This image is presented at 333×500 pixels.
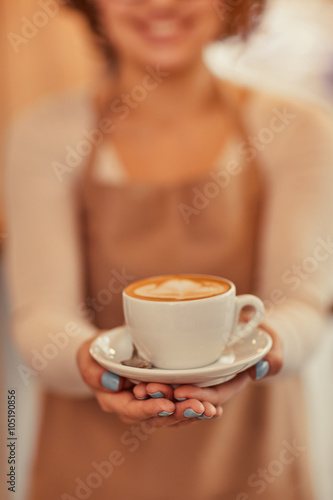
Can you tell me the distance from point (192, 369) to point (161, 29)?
1.03 ft

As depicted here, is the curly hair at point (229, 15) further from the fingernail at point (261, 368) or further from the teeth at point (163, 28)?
the fingernail at point (261, 368)

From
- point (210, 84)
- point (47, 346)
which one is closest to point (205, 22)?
point (210, 84)

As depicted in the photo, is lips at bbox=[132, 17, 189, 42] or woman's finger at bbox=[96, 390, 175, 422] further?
lips at bbox=[132, 17, 189, 42]

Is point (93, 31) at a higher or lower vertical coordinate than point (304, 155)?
higher

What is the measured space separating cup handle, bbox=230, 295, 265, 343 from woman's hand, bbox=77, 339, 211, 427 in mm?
56

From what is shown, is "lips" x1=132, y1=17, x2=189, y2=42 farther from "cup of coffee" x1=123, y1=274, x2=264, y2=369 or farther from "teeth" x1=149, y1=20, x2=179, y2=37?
"cup of coffee" x1=123, y1=274, x2=264, y2=369

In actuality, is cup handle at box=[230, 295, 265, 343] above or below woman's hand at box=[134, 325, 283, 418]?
above

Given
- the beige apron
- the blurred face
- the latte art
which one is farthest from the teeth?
the latte art

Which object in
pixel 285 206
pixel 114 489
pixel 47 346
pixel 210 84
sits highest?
pixel 210 84

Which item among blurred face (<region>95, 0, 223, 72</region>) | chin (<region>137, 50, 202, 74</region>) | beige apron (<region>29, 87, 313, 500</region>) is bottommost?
beige apron (<region>29, 87, 313, 500</region>)

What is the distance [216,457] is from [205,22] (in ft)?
1.36

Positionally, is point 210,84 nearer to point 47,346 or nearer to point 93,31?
point 93,31

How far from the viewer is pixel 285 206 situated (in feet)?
1.40

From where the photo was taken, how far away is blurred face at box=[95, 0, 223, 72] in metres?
0.42
